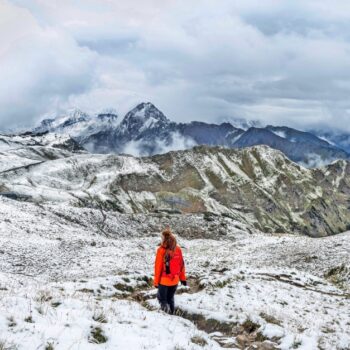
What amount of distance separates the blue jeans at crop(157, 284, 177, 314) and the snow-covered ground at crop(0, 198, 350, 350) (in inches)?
19.2

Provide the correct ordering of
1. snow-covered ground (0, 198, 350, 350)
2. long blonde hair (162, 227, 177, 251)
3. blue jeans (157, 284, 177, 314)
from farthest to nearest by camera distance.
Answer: blue jeans (157, 284, 177, 314) < long blonde hair (162, 227, 177, 251) < snow-covered ground (0, 198, 350, 350)

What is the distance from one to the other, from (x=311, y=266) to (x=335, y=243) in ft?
31.5

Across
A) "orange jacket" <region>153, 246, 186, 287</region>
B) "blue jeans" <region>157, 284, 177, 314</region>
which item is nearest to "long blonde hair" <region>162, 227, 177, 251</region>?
"orange jacket" <region>153, 246, 186, 287</region>

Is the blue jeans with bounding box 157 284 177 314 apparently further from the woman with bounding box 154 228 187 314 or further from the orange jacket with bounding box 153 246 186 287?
the orange jacket with bounding box 153 246 186 287

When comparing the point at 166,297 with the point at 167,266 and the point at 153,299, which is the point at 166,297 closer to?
the point at 167,266

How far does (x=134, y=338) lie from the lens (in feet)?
37.6

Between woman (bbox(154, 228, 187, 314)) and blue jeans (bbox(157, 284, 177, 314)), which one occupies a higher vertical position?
woman (bbox(154, 228, 187, 314))

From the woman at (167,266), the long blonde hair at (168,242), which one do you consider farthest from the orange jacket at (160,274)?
the long blonde hair at (168,242)

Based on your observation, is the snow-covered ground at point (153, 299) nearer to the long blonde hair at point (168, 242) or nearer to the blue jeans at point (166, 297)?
the blue jeans at point (166, 297)

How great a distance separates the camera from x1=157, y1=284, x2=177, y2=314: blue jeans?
1672 centimetres

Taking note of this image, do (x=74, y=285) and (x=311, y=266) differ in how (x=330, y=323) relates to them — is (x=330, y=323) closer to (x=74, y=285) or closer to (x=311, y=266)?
(x=74, y=285)

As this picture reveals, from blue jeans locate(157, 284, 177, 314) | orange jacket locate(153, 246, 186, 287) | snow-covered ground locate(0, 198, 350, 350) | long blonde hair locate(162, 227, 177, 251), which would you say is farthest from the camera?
blue jeans locate(157, 284, 177, 314)

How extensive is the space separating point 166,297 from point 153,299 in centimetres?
240

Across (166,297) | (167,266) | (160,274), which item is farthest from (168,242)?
(166,297)
